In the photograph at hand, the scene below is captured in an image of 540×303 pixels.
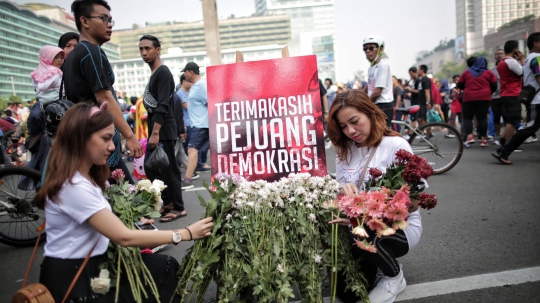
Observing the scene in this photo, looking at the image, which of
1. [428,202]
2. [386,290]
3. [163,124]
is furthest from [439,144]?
[428,202]

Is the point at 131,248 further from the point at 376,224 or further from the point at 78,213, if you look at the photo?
the point at 376,224

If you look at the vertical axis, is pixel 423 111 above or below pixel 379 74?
below

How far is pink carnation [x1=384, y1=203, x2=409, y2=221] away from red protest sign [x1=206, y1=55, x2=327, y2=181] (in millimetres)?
1112

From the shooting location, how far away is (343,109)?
2.61m

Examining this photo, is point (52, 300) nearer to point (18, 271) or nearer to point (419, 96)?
point (18, 271)

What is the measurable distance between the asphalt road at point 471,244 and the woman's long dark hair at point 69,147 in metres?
1.37

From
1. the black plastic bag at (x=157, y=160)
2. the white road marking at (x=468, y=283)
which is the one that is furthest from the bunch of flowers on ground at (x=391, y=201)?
the black plastic bag at (x=157, y=160)

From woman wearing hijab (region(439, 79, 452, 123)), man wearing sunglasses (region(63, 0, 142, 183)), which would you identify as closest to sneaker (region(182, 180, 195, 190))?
man wearing sunglasses (region(63, 0, 142, 183))

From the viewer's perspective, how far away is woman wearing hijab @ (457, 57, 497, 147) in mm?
8211

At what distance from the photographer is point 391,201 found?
2057 mm

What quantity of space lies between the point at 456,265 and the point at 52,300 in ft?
8.61

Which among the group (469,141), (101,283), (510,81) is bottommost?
(469,141)

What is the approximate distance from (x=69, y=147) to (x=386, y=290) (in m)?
1.96

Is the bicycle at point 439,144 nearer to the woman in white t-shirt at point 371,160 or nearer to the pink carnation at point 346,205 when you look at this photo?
the woman in white t-shirt at point 371,160
